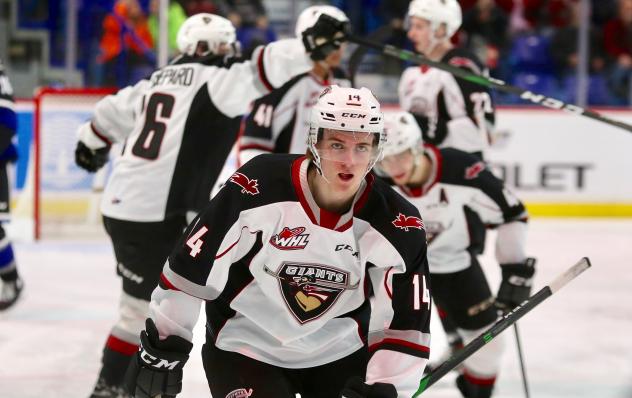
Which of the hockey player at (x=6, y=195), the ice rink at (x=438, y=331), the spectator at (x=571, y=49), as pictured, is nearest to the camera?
the ice rink at (x=438, y=331)

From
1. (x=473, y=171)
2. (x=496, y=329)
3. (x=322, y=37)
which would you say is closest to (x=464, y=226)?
(x=473, y=171)

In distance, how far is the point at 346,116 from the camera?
220 cm

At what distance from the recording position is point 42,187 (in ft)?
22.0

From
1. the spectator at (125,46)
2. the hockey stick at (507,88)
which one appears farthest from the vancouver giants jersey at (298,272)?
the spectator at (125,46)

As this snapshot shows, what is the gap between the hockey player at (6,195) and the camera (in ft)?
14.7

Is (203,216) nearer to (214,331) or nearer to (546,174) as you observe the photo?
(214,331)

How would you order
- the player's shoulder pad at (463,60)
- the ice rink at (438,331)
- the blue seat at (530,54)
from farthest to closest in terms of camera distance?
the blue seat at (530,54) < the player's shoulder pad at (463,60) < the ice rink at (438,331)

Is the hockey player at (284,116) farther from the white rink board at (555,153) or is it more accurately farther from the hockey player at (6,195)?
the white rink board at (555,153)

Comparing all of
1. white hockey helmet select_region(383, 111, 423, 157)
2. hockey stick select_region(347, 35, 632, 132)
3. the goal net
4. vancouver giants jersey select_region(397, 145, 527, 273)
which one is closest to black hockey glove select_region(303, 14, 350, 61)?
hockey stick select_region(347, 35, 632, 132)

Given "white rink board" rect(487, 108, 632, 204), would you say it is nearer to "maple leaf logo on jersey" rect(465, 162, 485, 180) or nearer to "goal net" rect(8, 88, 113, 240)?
"goal net" rect(8, 88, 113, 240)

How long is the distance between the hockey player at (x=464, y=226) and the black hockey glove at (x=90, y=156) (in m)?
0.89

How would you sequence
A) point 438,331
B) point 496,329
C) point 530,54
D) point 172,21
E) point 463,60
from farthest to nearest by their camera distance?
point 530,54 < point 172,21 < point 438,331 < point 463,60 < point 496,329

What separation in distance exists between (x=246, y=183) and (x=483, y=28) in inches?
249

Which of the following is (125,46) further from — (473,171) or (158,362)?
(158,362)
